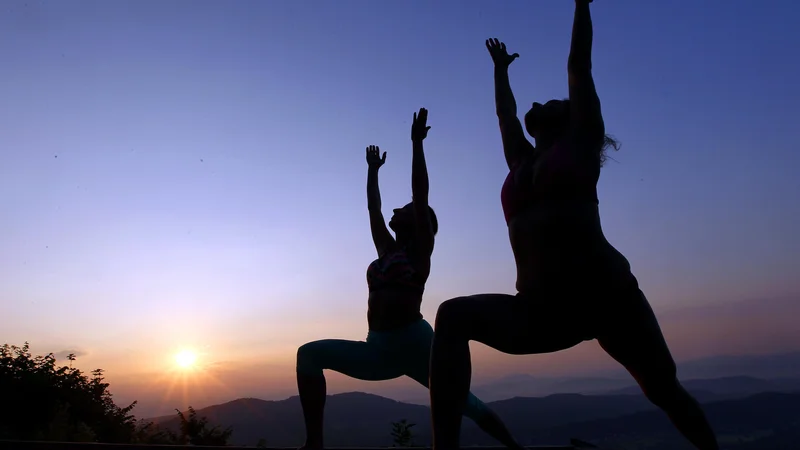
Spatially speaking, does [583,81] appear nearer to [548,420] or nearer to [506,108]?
[506,108]

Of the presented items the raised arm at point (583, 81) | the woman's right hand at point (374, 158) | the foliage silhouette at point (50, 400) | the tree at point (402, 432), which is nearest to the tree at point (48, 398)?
the foliage silhouette at point (50, 400)

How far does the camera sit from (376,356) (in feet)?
13.3

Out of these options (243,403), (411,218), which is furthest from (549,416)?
(411,218)

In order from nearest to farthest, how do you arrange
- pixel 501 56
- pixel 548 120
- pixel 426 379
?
pixel 548 120
pixel 501 56
pixel 426 379

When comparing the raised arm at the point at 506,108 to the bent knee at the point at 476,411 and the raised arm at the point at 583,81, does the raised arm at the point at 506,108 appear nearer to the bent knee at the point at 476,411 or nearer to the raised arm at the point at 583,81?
the raised arm at the point at 583,81

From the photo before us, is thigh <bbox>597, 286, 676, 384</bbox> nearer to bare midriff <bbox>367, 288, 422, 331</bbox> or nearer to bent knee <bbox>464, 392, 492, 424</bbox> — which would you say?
bent knee <bbox>464, 392, 492, 424</bbox>

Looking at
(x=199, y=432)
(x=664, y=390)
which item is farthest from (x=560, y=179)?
(x=199, y=432)

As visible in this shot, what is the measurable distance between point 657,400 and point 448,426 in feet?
2.89

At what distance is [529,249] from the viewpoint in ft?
7.89

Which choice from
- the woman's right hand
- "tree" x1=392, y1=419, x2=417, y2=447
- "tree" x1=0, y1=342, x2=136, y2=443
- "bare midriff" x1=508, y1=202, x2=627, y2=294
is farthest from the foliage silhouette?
"bare midriff" x1=508, y1=202, x2=627, y2=294

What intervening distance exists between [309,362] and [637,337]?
7.44 ft

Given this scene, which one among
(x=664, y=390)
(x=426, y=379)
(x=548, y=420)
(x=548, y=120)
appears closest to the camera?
(x=664, y=390)

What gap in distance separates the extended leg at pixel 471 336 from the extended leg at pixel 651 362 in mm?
170

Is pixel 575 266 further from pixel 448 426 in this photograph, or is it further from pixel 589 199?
pixel 448 426
